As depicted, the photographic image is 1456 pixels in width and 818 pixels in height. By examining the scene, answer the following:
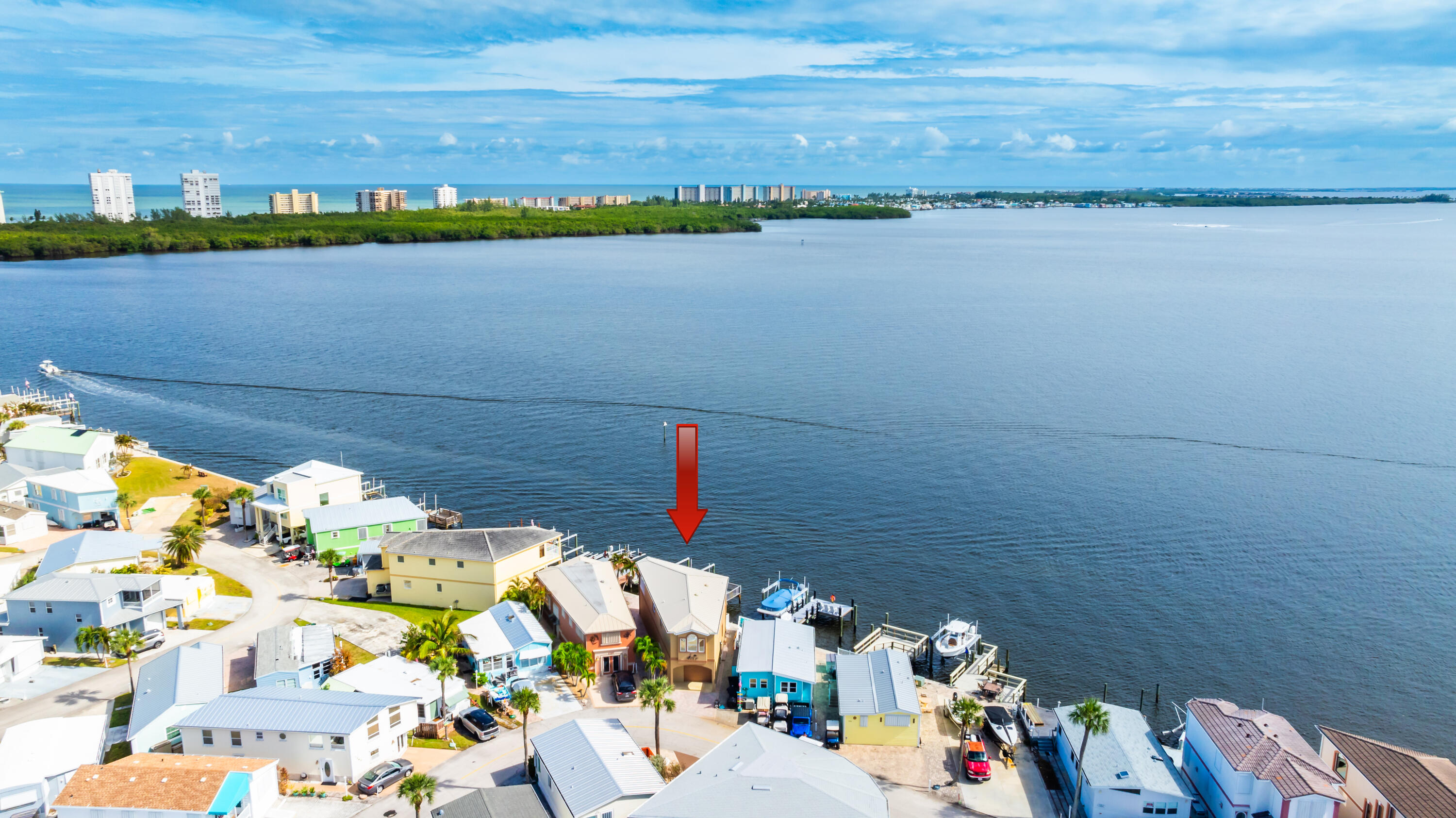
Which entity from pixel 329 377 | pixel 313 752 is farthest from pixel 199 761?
pixel 329 377

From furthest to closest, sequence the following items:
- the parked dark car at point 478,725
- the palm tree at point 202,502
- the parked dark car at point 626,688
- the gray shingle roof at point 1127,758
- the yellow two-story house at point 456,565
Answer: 1. the palm tree at point 202,502
2. the yellow two-story house at point 456,565
3. the parked dark car at point 626,688
4. the parked dark car at point 478,725
5. the gray shingle roof at point 1127,758

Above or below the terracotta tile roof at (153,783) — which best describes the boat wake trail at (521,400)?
above

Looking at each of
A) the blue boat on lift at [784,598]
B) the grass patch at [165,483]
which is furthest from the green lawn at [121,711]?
the blue boat on lift at [784,598]

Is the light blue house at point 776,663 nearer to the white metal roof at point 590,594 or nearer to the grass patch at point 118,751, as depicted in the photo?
the white metal roof at point 590,594

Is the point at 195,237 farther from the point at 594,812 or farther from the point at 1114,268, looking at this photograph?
the point at 594,812

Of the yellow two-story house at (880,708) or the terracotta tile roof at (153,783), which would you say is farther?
the yellow two-story house at (880,708)
